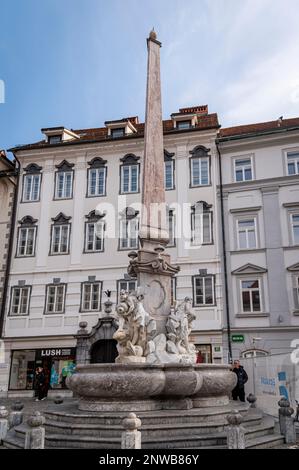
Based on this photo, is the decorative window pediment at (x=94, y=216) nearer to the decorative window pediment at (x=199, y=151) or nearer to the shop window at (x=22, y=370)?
the decorative window pediment at (x=199, y=151)

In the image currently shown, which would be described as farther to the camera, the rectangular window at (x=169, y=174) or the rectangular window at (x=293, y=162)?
the rectangular window at (x=169, y=174)

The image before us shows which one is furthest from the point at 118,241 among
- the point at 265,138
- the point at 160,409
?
the point at 160,409

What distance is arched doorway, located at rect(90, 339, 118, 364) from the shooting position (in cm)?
1991

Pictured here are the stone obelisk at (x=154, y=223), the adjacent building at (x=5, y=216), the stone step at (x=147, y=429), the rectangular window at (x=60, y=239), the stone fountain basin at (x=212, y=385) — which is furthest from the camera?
the rectangular window at (x=60, y=239)

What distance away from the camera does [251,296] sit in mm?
19719

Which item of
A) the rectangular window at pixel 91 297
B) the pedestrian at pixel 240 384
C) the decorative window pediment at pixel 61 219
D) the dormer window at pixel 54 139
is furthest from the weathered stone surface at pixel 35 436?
the dormer window at pixel 54 139

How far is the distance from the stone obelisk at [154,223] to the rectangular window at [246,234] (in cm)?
970

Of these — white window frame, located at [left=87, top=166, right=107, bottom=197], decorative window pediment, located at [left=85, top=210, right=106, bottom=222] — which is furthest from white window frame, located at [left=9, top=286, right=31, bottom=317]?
white window frame, located at [left=87, top=166, right=107, bottom=197]

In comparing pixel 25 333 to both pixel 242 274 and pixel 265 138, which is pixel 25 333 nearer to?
pixel 242 274

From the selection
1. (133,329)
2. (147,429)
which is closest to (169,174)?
(133,329)

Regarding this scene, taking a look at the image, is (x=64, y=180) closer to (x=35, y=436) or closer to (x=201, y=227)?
(x=201, y=227)

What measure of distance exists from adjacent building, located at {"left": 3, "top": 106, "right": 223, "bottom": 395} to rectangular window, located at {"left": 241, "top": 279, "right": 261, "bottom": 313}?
1.09m

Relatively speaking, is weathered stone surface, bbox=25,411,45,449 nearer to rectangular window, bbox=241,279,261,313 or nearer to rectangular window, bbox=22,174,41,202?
rectangular window, bbox=241,279,261,313

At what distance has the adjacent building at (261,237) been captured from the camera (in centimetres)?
1903
